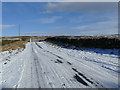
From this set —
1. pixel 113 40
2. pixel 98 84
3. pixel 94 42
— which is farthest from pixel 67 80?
pixel 94 42

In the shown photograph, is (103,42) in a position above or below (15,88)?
above

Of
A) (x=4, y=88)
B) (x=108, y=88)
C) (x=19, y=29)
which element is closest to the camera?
(x=108, y=88)

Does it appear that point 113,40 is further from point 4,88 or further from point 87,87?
point 4,88

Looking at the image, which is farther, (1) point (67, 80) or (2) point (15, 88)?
(1) point (67, 80)

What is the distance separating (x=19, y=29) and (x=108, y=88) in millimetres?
51685

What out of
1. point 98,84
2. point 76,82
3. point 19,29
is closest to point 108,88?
point 98,84

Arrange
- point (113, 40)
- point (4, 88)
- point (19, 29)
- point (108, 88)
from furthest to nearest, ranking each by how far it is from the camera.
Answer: point (19, 29) → point (113, 40) → point (4, 88) → point (108, 88)

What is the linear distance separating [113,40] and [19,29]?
151ft

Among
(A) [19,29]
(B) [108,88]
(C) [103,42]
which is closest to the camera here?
(B) [108,88]

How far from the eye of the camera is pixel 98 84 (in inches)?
148

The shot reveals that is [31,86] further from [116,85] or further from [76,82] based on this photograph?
[116,85]

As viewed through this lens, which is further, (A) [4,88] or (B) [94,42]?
(B) [94,42]

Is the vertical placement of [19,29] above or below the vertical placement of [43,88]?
above

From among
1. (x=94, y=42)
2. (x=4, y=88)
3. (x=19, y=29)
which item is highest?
(x=19, y=29)
